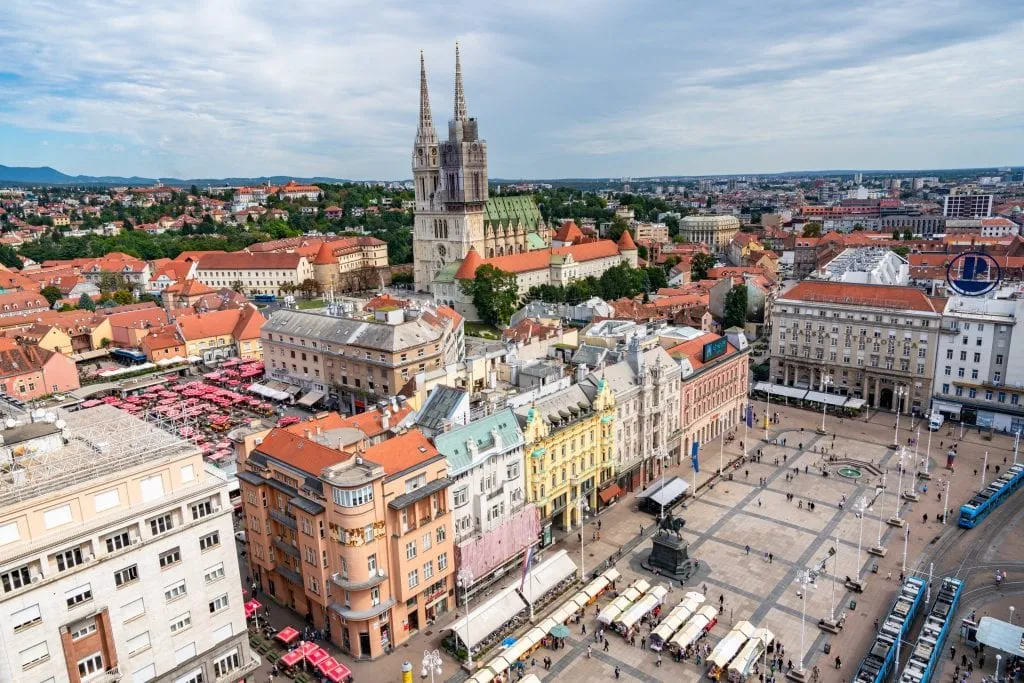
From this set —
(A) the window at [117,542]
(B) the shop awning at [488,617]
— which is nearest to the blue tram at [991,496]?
(B) the shop awning at [488,617]

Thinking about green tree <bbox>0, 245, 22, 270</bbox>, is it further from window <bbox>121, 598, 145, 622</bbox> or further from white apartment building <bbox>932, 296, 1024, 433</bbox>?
white apartment building <bbox>932, 296, 1024, 433</bbox>

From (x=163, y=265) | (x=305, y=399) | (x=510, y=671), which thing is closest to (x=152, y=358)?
(x=305, y=399)

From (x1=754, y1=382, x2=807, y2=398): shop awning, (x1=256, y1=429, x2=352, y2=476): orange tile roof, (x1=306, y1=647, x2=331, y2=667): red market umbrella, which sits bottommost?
(x1=306, y1=647, x2=331, y2=667): red market umbrella

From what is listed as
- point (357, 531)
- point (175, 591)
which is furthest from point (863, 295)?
point (175, 591)

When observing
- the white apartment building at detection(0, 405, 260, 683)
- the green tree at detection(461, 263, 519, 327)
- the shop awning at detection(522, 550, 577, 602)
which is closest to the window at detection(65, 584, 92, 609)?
the white apartment building at detection(0, 405, 260, 683)

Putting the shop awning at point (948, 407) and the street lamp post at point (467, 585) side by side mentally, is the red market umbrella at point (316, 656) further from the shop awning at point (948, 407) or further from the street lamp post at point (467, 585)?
the shop awning at point (948, 407)

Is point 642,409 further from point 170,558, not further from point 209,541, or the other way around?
point 170,558
